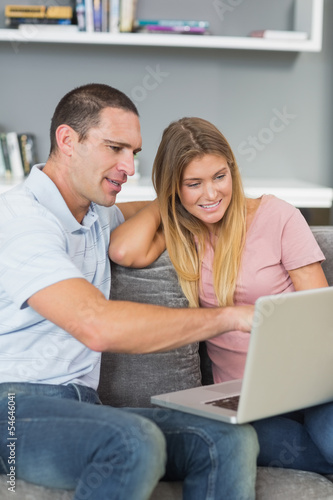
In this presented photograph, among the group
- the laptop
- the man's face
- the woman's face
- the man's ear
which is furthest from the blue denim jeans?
the man's ear

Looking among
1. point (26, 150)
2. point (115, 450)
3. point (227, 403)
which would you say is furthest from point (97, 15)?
point (115, 450)

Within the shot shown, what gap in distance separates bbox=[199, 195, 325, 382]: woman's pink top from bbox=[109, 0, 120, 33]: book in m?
1.73

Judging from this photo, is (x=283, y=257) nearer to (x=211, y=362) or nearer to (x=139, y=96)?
(x=211, y=362)

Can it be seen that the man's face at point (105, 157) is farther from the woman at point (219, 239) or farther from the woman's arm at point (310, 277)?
the woman's arm at point (310, 277)

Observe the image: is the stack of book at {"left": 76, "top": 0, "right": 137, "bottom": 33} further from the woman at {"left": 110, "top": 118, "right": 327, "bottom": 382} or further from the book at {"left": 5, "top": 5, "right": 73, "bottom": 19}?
the woman at {"left": 110, "top": 118, "right": 327, "bottom": 382}

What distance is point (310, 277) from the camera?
168 centimetres

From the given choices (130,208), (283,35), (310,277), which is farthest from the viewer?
(283,35)

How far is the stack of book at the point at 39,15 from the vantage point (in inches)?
122

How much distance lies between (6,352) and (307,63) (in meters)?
2.61

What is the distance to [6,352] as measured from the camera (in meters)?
1.43

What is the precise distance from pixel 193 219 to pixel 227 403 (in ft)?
1.91

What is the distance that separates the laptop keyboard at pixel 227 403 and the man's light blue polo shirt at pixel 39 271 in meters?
0.31

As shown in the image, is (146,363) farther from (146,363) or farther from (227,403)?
(227,403)

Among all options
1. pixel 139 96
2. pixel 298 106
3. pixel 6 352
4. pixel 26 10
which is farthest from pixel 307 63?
pixel 6 352
